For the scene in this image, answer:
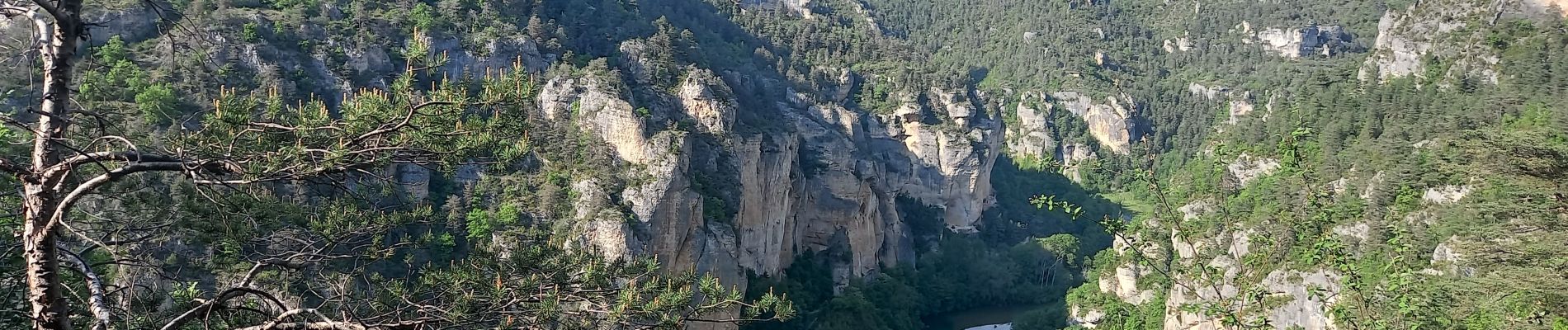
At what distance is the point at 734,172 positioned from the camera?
31172 mm

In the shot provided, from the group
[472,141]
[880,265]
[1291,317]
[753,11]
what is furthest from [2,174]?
[753,11]

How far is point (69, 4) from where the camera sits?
433 cm

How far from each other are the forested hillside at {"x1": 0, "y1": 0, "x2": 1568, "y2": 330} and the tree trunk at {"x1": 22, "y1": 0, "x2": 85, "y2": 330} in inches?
0.6

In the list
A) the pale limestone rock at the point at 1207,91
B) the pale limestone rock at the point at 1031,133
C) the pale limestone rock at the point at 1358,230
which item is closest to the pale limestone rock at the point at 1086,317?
the pale limestone rock at the point at 1358,230

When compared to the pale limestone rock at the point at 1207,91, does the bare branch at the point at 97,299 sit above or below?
above

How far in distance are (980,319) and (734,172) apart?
19688 millimetres

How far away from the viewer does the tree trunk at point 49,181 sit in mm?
4309

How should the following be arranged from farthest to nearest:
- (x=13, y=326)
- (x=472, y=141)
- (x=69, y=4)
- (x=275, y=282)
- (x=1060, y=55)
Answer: (x=1060, y=55)
(x=275, y=282)
(x=472, y=141)
(x=13, y=326)
(x=69, y=4)

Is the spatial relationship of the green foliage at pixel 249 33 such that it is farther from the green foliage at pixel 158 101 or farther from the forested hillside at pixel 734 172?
the green foliage at pixel 158 101

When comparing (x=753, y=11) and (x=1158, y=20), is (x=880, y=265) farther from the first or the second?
(x=1158, y=20)

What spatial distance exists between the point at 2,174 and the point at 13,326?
1.96m

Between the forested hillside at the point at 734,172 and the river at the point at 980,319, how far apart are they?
557 mm

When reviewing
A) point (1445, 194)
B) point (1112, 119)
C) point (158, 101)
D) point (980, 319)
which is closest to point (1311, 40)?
point (1112, 119)

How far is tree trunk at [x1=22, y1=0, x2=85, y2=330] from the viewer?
431 centimetres
